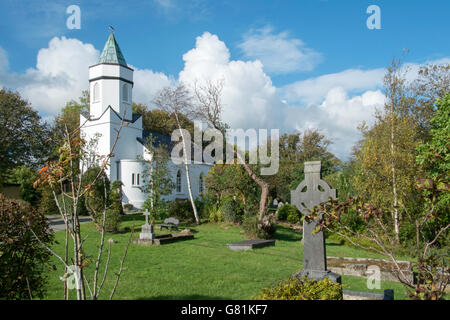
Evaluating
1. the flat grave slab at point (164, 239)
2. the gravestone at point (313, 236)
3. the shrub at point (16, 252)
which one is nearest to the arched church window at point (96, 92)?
the flat grave slab at point (164, 239)

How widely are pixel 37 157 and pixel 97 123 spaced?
22.0 ft

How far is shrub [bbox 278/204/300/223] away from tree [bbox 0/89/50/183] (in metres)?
21.3

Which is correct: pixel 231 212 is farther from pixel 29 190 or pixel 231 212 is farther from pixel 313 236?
pixel 29 190

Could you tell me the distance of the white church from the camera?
98.4 feet

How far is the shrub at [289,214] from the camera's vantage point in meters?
23.6

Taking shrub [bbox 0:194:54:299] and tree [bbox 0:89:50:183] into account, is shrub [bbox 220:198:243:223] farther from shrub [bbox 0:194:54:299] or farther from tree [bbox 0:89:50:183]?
tree [bbox 0:89:50:183]

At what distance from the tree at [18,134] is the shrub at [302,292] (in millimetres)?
30003

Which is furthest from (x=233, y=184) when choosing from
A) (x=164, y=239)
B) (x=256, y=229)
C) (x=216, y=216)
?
(x=164, y=239)

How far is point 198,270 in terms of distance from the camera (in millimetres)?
9406

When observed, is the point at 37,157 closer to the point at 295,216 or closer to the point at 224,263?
the point at 295,216

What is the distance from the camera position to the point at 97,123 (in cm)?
3048

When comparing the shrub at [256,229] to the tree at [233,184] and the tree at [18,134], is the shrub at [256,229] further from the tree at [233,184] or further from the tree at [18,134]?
Answer: the tree at [18,134]

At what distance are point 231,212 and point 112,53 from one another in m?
19.6
